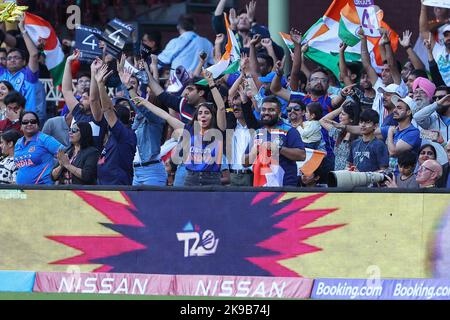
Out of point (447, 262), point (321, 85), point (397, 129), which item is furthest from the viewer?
point (321, 85)

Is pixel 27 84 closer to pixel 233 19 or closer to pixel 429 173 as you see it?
pixel 233 19

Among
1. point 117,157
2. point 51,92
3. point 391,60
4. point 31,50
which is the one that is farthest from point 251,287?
point 51,92

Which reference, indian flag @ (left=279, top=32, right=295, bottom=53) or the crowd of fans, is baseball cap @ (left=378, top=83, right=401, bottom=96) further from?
indian flag @ (left=279, top=32, right=295, bottom=53)

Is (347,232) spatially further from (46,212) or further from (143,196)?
(46,212)

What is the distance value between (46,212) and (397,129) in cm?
406

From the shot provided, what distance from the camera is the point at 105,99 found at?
12438mm

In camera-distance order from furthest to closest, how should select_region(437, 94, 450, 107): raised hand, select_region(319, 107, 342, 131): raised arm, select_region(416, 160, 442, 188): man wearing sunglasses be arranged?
1. select_region(319, 107, 342, 131): raised arm
2. select_region(437, 94, 450, 107): raised hand
3. select_region(416, 160, 442, 188): man wearing sunglasses

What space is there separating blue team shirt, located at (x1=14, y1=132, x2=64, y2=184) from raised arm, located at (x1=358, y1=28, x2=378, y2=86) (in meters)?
3.95

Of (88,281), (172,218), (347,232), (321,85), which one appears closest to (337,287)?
(347,232)

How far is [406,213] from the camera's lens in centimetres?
1030

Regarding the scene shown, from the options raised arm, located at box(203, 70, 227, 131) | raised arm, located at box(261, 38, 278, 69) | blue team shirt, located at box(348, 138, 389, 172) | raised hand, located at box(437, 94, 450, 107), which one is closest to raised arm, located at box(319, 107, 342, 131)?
blue team shirt, located at box(348, 138, 389, 172)

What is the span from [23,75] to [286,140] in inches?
205

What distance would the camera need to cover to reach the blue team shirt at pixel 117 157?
484 inches

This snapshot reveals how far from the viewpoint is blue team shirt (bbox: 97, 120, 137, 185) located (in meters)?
12.3
